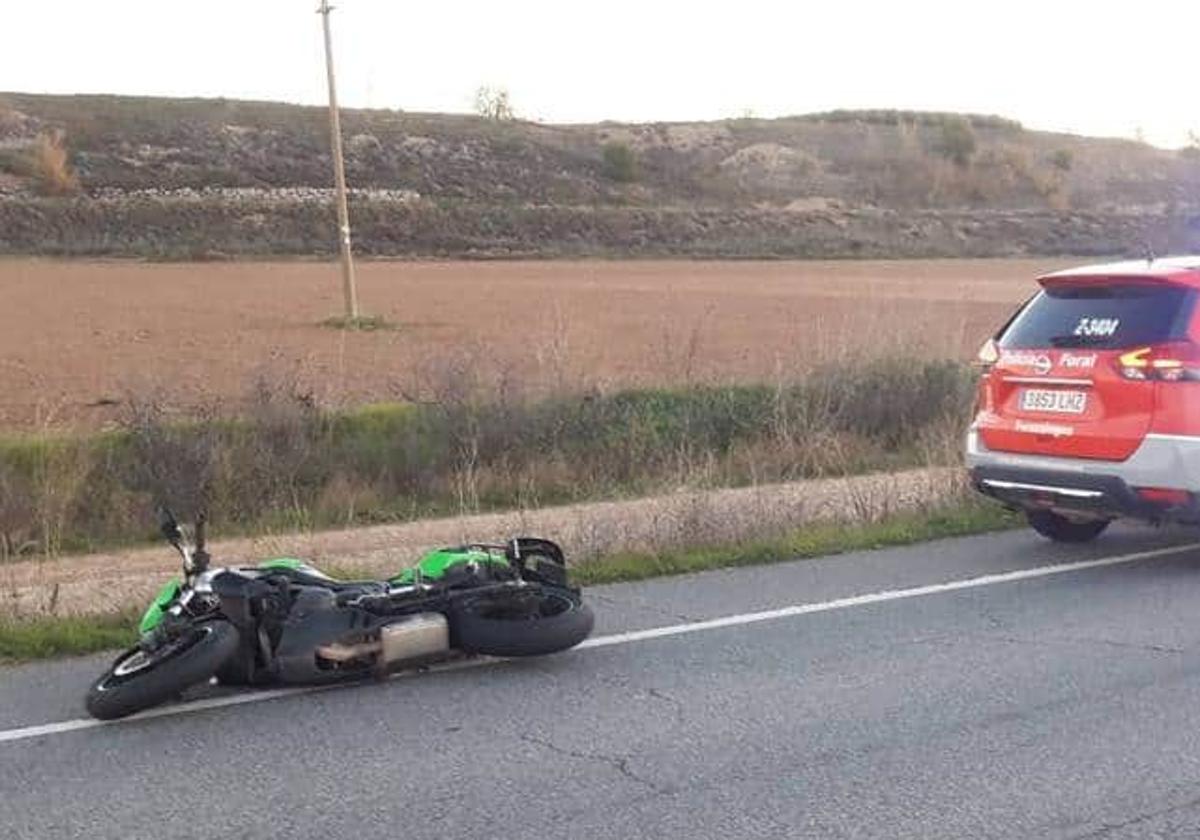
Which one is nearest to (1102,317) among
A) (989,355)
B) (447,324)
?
(989,355)

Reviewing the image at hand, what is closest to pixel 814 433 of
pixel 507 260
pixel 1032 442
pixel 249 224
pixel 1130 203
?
pixel 1032 442

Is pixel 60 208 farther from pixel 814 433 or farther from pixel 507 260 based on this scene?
pixel 814 433

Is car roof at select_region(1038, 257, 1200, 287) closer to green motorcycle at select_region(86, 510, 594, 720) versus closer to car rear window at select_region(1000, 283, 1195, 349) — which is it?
car rear window at select_region(1000, 283, 1195, 349)

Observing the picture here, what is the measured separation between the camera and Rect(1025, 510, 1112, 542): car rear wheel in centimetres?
990

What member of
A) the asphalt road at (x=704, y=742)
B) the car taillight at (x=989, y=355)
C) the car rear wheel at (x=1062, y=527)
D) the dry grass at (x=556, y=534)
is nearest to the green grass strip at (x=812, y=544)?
the dry grass at (x=556, y=534)

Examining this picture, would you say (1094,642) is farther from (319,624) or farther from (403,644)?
(319,624)

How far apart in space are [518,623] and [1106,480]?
12.4ft

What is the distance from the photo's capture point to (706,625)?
760 cm

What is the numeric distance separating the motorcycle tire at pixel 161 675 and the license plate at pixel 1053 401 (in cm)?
513

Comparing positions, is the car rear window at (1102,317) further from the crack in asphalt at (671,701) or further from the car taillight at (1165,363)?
the crack in asphalt at (671,701)

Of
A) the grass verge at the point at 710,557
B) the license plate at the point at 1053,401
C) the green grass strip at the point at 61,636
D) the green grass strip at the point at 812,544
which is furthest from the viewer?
the green grass strip at the point at 812,544

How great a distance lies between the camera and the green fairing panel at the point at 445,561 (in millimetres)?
6836

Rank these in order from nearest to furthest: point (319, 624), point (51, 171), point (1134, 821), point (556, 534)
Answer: point (1134, 821)
point (319, 624)
point (556, 534)
point (51, 171)

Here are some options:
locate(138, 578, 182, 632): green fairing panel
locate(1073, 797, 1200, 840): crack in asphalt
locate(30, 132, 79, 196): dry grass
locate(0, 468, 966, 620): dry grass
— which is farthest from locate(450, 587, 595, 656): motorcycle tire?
locate(30, 132, 79, 196): dry grass
